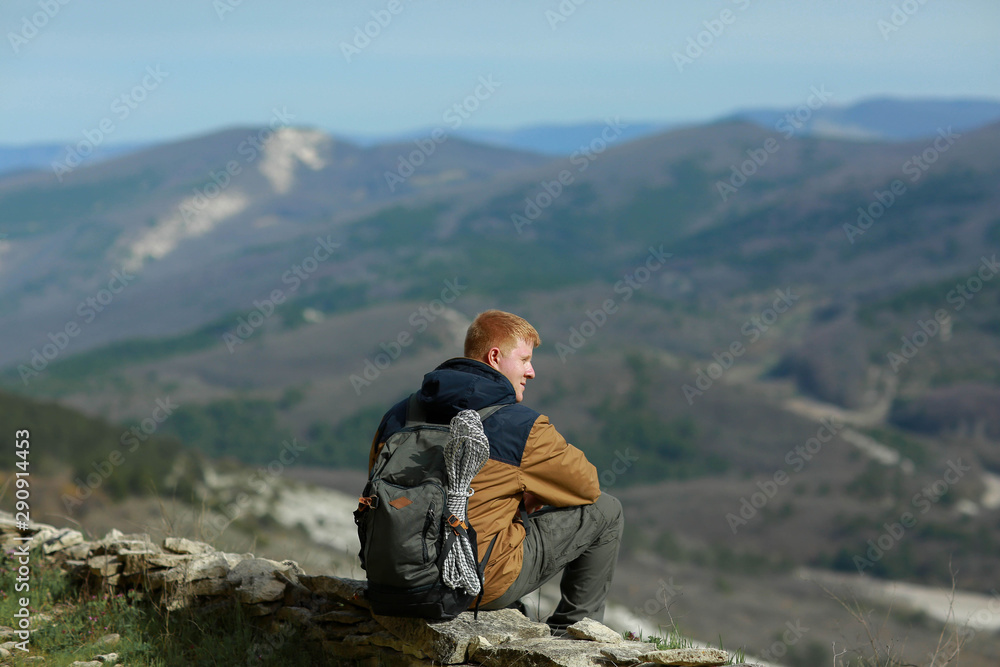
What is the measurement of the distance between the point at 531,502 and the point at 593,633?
0.63 m

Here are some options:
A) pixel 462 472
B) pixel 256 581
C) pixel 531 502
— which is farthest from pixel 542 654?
pixel 256 581

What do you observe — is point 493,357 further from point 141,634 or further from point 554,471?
point 141,634

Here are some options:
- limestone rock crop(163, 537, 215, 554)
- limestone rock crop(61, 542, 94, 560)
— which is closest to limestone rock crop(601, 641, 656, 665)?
limestone rock crop(163, 537, 215, 554)

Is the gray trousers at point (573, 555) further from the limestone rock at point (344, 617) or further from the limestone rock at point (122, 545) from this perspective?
the limestone rock at point (122, 545)

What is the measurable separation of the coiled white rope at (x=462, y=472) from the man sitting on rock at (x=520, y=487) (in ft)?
0.35

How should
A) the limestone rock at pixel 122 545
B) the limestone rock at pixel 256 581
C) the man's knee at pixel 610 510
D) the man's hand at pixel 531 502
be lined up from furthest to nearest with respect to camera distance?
the limestone rock at pixel 122 545
the limestone rock at pixel 256 581
the man's knee at pixel 610 510
the man's hand at pixel 531 502

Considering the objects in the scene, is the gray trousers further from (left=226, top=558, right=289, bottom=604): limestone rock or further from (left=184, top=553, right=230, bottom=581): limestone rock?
(left=184, top=553, right=230, bottom=581): limestone rock

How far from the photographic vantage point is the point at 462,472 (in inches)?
152

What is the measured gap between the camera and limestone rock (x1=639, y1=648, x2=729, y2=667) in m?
3.79

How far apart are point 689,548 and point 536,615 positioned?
51.4 meters

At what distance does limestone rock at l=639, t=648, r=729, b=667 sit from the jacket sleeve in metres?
0.74

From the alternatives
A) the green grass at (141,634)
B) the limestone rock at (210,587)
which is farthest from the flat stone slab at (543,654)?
the limestone rock at (210,587)

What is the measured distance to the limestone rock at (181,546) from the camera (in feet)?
17.7

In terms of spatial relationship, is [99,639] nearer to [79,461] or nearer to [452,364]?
[452,364]
